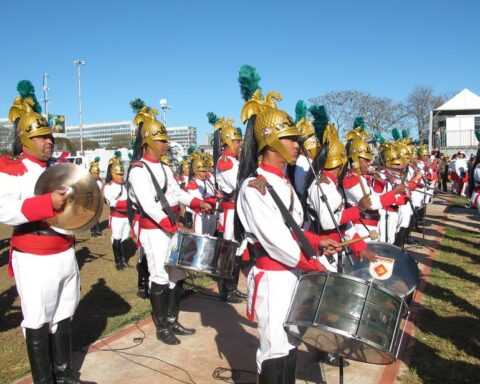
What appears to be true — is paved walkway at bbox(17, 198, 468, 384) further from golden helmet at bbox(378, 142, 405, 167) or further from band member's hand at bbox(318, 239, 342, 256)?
golden helmet at bbox(378, 142, 405, 167)

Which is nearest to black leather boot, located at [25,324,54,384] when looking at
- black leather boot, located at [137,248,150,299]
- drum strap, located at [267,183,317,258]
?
drum strap, located at [267,183,317,258]

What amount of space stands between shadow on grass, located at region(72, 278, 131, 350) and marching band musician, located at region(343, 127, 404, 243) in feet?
11.2

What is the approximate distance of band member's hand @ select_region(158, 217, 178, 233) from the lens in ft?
16.4

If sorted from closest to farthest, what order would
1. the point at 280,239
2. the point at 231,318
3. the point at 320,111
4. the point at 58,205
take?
the point at 280,239 < the point at 58,205 < the point at 320,111 < the point at 231,318

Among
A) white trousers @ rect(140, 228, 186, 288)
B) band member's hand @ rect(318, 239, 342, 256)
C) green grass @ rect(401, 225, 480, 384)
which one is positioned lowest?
green grass @ rect(401, 225, 480, 384)

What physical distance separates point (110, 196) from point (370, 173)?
6.20 m

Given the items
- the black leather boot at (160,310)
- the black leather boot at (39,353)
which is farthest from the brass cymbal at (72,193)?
the black leather boot at (160,310)

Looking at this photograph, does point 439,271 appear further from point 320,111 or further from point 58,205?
point 58,205

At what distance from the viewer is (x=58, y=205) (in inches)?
125

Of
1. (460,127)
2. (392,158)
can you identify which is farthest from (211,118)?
(460,127)

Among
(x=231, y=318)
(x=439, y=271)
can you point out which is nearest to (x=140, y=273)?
(x=231, y=318)

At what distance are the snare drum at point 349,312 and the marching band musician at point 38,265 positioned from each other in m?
1.84

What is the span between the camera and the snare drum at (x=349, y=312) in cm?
267

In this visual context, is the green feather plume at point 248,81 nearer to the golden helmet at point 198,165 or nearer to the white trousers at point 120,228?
the white trousers at point 120,228
